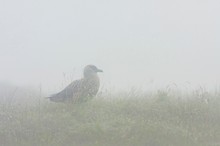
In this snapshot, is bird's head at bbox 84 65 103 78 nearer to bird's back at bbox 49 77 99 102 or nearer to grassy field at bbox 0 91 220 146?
bird's back at bbox 49 77 99 102

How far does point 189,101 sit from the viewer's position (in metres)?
10.4

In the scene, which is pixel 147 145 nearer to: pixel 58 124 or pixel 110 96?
pixel 58 124

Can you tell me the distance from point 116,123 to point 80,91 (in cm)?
130

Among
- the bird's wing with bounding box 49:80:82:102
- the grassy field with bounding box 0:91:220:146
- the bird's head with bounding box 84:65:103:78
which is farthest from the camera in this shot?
the bird's head with bounding box 84:65:103:78

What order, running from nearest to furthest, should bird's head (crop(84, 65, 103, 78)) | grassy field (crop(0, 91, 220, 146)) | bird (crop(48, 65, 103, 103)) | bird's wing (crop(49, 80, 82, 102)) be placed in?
grassy field (crop(0, 91, 220, 146)) < bird (crop(48, 65, 103, 103)) < bird's wing (crop(49, 80, 82, 102)) < bird's head (crop(84, 65, 103, 78))

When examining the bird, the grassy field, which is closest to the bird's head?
the bird

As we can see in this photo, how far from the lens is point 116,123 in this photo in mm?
9234

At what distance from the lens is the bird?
10.3 meters

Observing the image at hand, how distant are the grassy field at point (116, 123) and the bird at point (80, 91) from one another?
0.40 feet

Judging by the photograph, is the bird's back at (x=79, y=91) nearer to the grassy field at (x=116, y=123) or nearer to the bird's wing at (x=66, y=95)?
the bird's wing at (x=66, y=95)

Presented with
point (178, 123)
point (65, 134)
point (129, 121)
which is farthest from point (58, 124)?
point (178, 123)

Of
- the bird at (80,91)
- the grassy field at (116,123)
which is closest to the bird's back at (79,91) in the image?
the bird at (80,91)

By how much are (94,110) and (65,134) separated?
1053 millimetres

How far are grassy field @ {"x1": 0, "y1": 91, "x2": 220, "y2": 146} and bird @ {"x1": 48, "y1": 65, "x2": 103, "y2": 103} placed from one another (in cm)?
12
